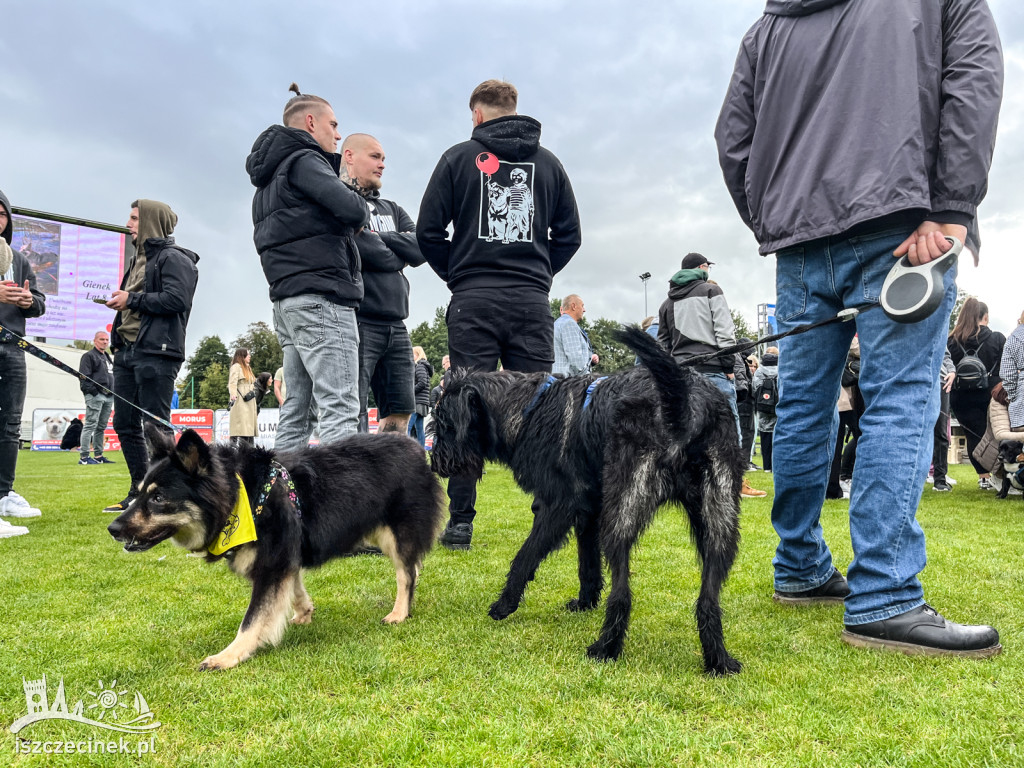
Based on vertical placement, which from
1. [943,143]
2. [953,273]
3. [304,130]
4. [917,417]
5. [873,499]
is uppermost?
[304,130]

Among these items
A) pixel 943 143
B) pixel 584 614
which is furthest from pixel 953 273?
pixel 584 614

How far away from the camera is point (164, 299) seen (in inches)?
216

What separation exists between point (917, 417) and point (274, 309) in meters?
3.81

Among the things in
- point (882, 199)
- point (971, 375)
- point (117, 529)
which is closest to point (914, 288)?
point (882, 199)

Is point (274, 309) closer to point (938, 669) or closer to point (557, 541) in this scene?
point (557, 541)

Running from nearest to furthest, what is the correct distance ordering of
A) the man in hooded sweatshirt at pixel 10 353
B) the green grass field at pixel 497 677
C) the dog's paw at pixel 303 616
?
the green grass field at pixel 497 677 < the dog's paw at pixel 303 616 < the man in hooded sweatshirt at pixel 10 353

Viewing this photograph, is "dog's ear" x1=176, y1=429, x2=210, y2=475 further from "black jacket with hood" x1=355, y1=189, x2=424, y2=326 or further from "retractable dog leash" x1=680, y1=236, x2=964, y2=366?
"black jacket with hood" x1=355, y1=189, x2=424, y2=326

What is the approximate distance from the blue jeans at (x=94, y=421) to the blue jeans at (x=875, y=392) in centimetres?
1542

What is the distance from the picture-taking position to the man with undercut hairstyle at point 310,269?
168 inches

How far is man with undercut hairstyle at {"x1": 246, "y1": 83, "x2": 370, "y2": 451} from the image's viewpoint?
4262mm

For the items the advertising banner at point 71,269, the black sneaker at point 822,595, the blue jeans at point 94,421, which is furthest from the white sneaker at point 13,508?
the advertising banner at point 71,269

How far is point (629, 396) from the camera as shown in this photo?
2639 mm

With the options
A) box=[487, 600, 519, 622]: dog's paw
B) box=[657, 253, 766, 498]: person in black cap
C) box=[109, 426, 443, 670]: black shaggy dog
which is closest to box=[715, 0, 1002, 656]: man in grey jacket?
box=[487, 600, 519, 622]: dog's paw

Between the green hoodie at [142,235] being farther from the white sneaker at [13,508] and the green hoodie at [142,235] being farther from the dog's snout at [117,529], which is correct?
the dog's snout at [117,529]
